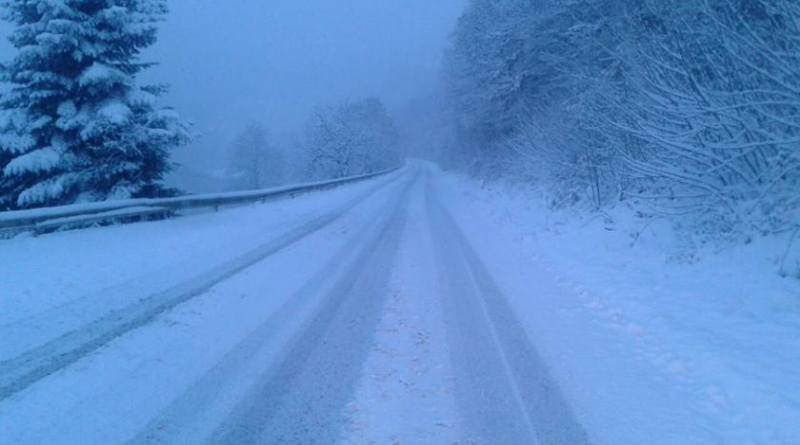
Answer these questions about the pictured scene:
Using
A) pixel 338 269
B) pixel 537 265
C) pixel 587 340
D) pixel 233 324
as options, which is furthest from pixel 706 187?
pixel 233 324

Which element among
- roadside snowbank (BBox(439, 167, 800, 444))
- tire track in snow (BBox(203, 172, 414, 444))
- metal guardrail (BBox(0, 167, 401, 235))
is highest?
metal guardrail (BBox(0, 167, 401, 235))

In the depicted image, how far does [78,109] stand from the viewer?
14.9m

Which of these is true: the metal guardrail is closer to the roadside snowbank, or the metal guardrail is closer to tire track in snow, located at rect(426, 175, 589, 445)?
tire track in snow, located at rect(426, 175, 589, 445)

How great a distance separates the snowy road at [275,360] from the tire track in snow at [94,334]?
23 millimetres

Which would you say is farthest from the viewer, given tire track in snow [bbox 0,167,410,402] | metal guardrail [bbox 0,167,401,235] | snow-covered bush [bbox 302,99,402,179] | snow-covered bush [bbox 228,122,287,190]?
snow-covered bush [bbox 228,122,287,190]

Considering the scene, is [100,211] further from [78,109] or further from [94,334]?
[94,334]

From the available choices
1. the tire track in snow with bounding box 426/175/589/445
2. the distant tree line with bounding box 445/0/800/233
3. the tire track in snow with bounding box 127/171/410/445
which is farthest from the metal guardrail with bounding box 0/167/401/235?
the distant tree line with bounding box 445/0/800/233

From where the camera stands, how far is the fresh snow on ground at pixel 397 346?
375cm

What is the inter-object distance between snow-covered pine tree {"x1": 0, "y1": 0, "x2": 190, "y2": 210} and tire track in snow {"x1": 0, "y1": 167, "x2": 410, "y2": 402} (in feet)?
29.0

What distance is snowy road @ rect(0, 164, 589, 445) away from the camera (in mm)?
3689

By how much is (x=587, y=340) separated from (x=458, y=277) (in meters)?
3.14

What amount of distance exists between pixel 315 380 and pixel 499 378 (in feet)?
5.73

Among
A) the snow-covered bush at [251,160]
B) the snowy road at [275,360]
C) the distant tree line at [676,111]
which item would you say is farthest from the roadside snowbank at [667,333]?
the snow-covered bush at [251,160]

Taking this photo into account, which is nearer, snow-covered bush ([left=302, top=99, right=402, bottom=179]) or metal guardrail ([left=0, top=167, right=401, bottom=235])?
metal guardrail ([left=0, top=167, right=401, bottom=235])
